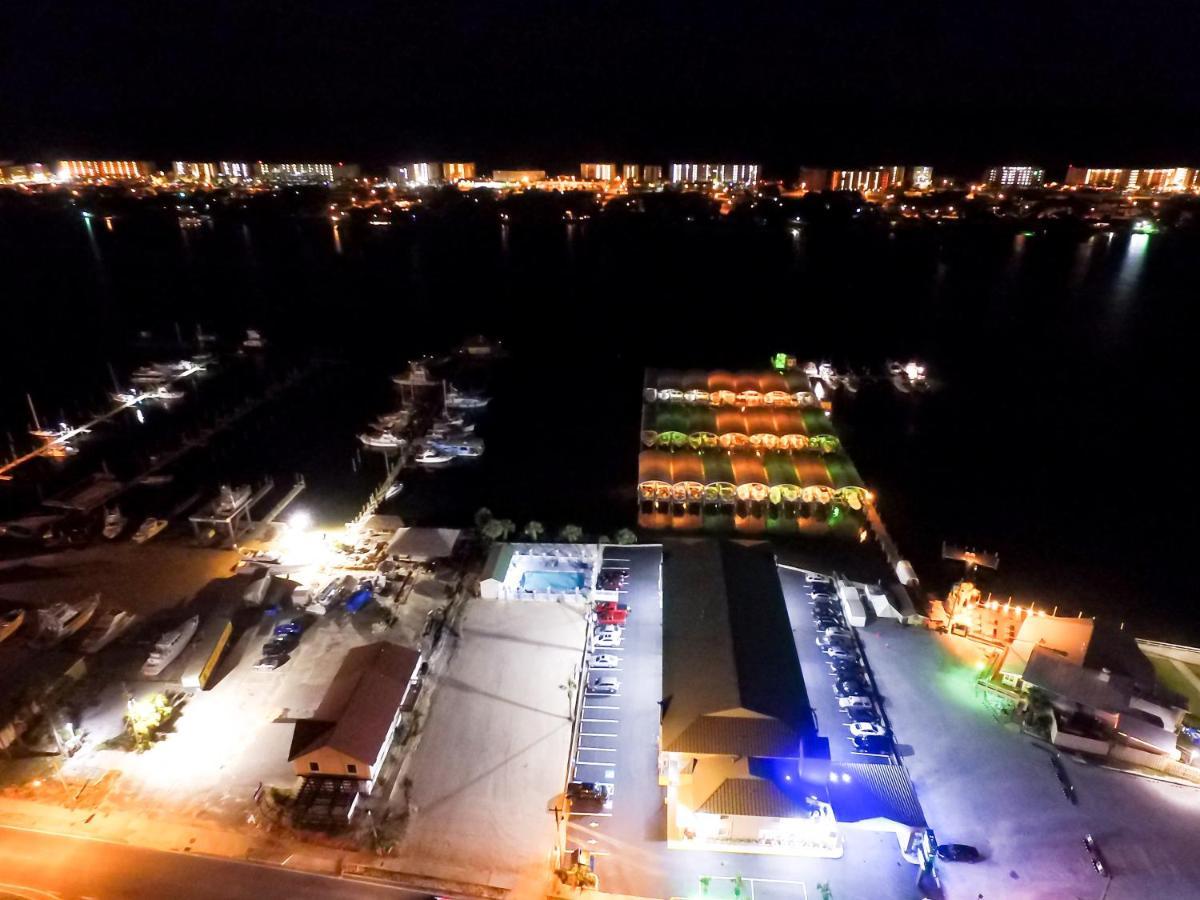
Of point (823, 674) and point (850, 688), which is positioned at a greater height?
point (850, 688)

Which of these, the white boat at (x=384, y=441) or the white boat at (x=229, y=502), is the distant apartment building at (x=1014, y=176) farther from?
the white boat at (x=229, y=502)

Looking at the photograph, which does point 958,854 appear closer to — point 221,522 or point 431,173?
point 221,522

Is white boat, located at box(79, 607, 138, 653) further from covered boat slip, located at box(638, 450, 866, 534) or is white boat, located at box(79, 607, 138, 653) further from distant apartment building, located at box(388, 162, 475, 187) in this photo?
distant apartment building, located at box(388, 162, 475, 187)

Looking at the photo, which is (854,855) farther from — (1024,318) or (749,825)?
(1024,318)

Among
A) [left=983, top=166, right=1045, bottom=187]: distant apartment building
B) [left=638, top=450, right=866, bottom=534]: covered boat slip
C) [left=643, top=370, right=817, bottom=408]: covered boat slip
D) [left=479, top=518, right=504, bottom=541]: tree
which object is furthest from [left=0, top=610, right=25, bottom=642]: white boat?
[left=983, top=166, right=1045, bottom=187]: distant apartment building

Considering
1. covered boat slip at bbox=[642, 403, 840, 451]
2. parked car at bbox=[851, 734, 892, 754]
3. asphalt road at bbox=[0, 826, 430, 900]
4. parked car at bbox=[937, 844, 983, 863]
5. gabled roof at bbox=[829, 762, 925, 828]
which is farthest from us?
covered boat slip at bbox=[642, 403, 840, 451]

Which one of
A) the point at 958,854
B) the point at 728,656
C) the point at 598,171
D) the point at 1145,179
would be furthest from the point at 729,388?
the point at 1145,179
